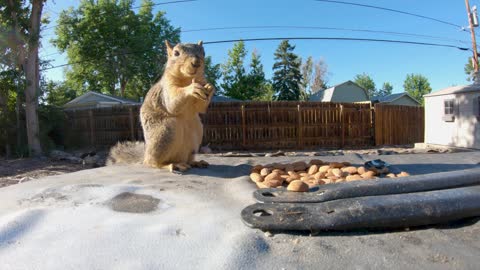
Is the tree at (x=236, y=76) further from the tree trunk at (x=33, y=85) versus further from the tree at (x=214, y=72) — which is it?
the tree trunk at (x=33, y=85)

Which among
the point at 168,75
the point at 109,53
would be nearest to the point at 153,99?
the point at 168,75

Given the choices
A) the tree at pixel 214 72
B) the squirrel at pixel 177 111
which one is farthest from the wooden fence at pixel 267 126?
the tree at pixel 214 72

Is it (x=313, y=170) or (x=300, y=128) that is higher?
(x=300, y=128)

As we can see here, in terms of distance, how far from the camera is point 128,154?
348 centimetres

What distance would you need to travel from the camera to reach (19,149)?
9.77m

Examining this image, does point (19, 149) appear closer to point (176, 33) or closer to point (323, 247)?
point (323, 247)

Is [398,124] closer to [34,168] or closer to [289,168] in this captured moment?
[289,168]

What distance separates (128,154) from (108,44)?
76.6ft

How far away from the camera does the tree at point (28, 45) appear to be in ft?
30.1

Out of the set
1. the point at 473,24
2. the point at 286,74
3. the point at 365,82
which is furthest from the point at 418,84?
the point at 473,24

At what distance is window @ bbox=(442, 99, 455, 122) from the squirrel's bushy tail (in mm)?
9960

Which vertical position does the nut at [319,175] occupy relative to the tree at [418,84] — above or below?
below

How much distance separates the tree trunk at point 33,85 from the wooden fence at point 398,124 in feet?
41.0

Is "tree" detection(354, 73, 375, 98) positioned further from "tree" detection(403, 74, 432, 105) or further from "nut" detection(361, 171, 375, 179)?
"nut" detection(361, 171, 375, 179)
